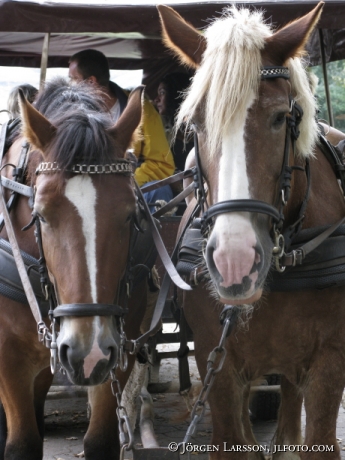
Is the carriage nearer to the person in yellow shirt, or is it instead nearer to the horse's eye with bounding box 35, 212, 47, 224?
the horse's eye with bounding box 35, 212, 47, 224

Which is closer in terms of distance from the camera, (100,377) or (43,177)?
(100,377)

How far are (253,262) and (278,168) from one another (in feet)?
1.44

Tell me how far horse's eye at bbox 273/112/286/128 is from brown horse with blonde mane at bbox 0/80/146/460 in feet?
1.96

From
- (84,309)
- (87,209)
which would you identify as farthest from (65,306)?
(87,209)

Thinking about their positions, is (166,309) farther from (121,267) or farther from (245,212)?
(245,212)

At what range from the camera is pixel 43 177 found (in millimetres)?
2762

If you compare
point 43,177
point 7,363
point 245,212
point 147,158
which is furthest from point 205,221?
point 147,158

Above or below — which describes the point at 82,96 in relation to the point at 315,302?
above

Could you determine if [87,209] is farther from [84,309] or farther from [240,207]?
[240,207]

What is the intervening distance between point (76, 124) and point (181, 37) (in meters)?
0.58

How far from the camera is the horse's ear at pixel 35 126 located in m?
2.78

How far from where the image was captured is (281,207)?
2.75 meters

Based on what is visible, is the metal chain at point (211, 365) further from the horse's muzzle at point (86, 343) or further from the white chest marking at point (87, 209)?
the white chest marking at point (87, 209)

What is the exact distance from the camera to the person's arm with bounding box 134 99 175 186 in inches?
176
